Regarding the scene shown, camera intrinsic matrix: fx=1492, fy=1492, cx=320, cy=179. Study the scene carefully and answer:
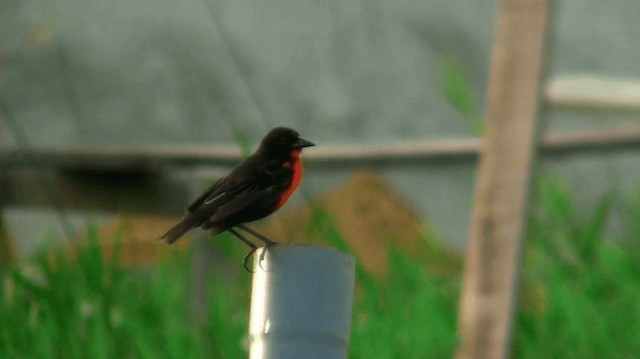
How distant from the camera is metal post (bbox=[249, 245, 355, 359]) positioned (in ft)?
6.76

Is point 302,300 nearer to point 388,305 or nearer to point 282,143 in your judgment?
point 282,143

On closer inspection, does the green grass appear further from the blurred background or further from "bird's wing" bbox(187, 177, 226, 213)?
"bird's wing" bbox(187, 177, 226, 213)

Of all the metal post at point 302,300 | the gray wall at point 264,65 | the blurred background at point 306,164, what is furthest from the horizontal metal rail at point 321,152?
the metal post at point 302,300

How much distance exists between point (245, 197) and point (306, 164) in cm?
287

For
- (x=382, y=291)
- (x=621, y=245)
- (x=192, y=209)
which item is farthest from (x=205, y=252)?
(x=192, y=209)

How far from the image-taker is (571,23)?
728 centimetres

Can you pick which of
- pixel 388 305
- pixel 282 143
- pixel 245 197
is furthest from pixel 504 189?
pixel 245 197

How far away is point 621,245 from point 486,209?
2.22ft

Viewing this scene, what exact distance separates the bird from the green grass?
85.4 inches

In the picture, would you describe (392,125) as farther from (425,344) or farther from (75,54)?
(425,344)

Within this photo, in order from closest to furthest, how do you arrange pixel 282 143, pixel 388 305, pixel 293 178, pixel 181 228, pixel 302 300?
pixel 302 300, pixel 181 228, pixel 293 178, pixel 282 143, pixel 388 305

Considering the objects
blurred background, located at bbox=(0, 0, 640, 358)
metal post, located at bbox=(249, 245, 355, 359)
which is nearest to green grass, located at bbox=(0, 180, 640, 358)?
blurred background, located at bbox=(0, 0, 640, 358)

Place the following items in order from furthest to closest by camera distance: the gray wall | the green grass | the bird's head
→ the gray wall → the green grass → the bird's head

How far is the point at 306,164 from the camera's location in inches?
209
